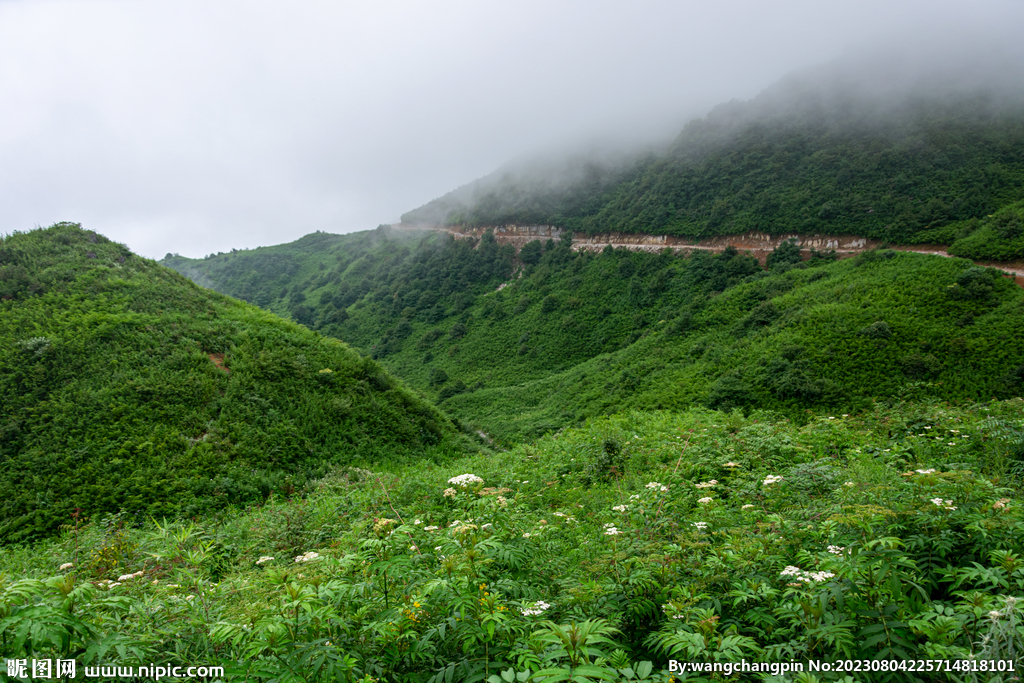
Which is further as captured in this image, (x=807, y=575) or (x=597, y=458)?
(x=597, y=458)

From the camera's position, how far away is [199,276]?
77125 mm

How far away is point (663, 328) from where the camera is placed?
3025cm

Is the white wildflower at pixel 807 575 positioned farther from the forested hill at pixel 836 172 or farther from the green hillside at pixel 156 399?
the forested hill at pixel 836 172

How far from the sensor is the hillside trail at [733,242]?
1062 inches

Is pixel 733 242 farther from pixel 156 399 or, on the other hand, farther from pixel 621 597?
pixel 621 597

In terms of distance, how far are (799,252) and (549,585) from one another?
36083 mm

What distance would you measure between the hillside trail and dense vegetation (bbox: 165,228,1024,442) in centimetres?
134

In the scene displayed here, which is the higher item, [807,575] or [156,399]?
[156,399]

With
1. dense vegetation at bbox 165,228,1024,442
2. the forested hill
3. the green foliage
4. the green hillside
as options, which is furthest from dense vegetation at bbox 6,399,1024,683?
the green foliage

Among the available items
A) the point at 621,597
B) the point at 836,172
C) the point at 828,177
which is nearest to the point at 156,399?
the point at 621,597

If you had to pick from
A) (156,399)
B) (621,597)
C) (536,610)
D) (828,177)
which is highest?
(828,177)

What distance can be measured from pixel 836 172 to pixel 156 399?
1764 inches

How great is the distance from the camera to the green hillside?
1004 cm

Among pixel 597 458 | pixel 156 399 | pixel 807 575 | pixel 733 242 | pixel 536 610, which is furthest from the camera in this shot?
pixel 733 242
